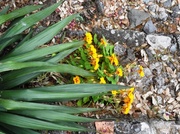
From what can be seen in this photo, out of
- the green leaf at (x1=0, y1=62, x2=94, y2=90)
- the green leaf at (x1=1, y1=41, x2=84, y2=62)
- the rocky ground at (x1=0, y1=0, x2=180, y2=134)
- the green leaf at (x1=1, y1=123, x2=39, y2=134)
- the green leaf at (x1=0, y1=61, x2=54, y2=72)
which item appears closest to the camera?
the green leaf at (x1=0, y1=61, x2=54, y2=72)

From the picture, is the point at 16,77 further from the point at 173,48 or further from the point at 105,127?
the point at 173,48

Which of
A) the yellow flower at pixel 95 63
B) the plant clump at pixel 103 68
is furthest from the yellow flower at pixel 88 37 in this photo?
the yellow flower at pixel 95 63

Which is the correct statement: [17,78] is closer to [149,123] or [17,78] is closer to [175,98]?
[149,123]

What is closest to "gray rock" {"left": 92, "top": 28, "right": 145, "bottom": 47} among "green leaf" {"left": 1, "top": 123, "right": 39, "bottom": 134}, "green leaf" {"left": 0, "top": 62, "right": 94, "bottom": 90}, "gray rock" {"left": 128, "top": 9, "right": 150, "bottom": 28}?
"gray rock" {"left": 128, "top": 9, "right": 150, "bottom": 28}

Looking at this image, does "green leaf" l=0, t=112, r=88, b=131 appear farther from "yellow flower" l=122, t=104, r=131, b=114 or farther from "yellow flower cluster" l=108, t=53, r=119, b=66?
"yellow flower cluster" l=108, t=53, r=119, b=66

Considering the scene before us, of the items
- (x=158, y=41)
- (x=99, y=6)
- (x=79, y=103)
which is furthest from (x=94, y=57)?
(x=158, y=41)
